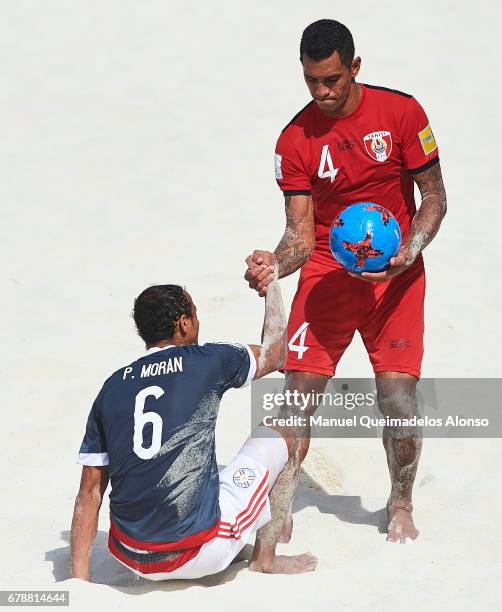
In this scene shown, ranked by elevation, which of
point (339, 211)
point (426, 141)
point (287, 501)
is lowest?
point (287, 501)

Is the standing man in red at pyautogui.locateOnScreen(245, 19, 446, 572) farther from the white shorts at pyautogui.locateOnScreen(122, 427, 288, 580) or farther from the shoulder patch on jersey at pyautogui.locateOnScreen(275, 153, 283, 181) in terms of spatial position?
the white shorts at pyautogui.locateOnScreen(122, 427, 288, 580)

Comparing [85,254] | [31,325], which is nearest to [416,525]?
[31,325]

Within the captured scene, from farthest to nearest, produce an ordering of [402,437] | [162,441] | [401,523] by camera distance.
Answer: [402,437] → [401,523] → [162,441]

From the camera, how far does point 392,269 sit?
530 centimetres

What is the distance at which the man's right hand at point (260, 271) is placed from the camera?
205 inches

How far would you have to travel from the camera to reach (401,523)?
18.1 feet

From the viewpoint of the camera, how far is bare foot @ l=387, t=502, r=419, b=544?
5.46 meters

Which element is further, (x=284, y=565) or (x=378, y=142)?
(x=378, y=142)

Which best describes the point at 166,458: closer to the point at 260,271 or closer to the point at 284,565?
the point at 284,565

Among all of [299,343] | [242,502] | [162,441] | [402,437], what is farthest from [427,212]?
[162,441]

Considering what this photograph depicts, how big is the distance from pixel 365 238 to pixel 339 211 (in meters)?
0.55

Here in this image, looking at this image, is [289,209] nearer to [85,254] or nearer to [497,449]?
[497,449]

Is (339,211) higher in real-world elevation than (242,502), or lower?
higher

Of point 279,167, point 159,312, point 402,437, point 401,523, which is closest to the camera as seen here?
point 159,312
